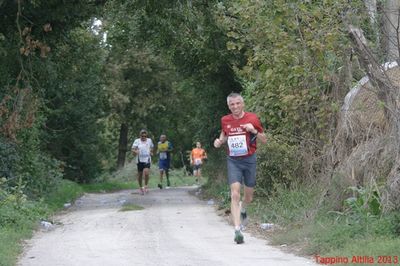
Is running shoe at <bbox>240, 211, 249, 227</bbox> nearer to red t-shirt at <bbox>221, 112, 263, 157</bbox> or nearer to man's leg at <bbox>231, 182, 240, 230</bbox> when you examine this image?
man's leg at <bbox>231, 182, 240, 230</bbox>

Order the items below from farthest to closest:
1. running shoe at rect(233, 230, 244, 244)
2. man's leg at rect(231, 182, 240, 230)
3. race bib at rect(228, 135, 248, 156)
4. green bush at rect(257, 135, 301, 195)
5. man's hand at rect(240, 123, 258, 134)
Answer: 1. green bush at rect(257, 135, 301, 195)
2. race bib at rect(228, 135, 248, 156)
3. man's hand at rect(240, 123, 258, 134)
4. man's leg at rect(231, 182, 240, 230)
5. running shoe at rect(233, 230, 244, 244)

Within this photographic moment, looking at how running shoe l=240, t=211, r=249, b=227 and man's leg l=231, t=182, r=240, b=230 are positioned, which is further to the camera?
running shoe l=240, t=211, r=249, b=227

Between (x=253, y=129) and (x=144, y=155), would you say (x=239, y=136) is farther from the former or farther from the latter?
(x=144, y=155)

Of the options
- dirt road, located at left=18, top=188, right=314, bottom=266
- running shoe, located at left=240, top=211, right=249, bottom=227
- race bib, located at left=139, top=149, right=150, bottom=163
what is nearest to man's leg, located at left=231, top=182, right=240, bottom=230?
dirt road, located at left=18, top=188, right=314, bottom=266

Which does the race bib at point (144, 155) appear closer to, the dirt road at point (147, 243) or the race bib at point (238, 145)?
the dirt road at point (147, 243)

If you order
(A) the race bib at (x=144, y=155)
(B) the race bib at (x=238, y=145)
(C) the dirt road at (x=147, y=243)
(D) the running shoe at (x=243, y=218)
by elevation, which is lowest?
(C) the dirt road at (x=147, y=243)

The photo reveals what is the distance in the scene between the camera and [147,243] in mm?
10547

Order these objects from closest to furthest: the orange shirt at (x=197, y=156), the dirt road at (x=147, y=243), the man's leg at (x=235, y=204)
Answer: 1. the dirt road at (x=147, y=243)
2. the man's leg at (x=235, y=204)
3. the orange shirt at (x=197, y=156)

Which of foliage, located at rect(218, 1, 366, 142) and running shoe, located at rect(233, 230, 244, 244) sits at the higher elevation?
foliage, located at rect(218, 1, 366, 142)

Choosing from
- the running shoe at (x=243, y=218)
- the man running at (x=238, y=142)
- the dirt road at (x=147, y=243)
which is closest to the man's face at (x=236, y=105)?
the man running at (x=238, y=142)

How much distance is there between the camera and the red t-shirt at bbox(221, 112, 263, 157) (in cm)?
1059

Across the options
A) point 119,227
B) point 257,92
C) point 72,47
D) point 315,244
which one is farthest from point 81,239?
point 72,47

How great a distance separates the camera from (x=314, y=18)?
13.3m

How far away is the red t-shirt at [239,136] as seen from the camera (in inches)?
417
